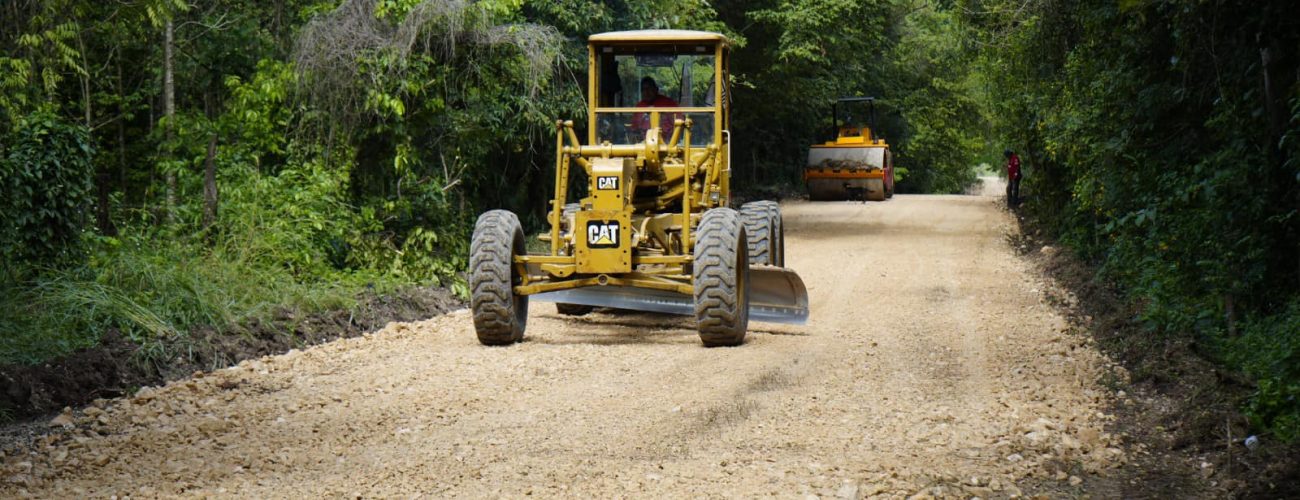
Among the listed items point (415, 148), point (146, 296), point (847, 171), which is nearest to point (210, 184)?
point (415, 148)

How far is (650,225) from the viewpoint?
10.5 metres

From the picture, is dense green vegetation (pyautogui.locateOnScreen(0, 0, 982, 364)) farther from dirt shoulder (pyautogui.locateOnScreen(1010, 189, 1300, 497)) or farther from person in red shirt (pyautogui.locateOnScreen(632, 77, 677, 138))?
dirt shoulder (pyautogui.locateOnScreen(1010, 189, 1300, 497))

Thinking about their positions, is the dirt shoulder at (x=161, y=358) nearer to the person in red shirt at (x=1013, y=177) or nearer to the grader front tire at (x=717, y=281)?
the grader front tire at (x=717, y=281)

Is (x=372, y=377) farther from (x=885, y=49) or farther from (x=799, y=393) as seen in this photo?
(x=885, y=49)

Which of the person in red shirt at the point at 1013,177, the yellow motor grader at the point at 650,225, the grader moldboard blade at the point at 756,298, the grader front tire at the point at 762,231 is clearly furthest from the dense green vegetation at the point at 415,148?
the person in red shirt at the point at 1013,177

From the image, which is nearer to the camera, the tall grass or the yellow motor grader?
the tall grass

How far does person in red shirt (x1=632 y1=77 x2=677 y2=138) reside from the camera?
452 inches

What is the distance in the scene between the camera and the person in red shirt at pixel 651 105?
11.5m

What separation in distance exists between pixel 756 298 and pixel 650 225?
1.08 m

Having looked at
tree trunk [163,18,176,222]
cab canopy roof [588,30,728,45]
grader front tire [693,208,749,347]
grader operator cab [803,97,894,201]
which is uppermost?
cab canopy roof [588,30,728,45]

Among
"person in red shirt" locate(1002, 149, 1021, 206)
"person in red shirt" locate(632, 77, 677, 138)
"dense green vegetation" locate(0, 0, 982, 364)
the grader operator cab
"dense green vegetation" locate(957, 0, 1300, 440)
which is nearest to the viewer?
"dense green vegetation" locate(957, 0, 1300, 440)

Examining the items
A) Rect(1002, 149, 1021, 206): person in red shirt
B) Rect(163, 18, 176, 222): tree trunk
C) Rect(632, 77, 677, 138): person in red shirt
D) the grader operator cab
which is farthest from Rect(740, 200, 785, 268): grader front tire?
→ the grader operator cab

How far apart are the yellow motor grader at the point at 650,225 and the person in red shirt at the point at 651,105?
11mm

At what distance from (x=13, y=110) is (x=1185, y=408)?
10.2 m
